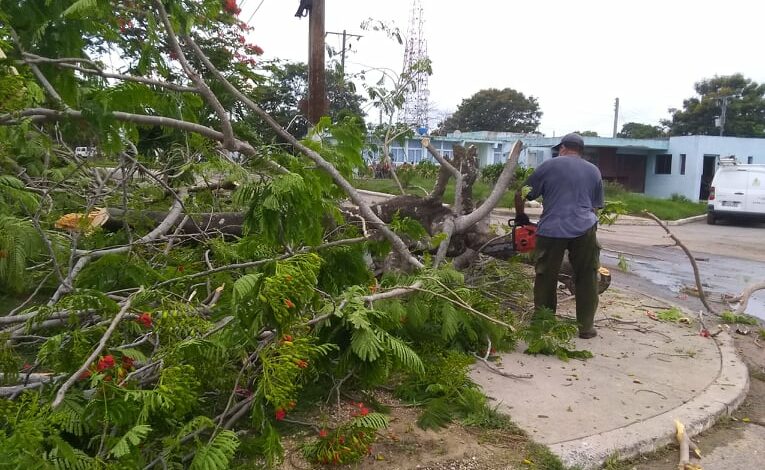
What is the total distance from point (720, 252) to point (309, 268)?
44.5ft

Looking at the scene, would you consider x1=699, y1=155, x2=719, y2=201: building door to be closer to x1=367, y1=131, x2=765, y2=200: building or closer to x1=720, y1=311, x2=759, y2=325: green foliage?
x1=367, y1=131, x2=765, y2=200: building

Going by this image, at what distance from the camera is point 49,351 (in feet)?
8.27

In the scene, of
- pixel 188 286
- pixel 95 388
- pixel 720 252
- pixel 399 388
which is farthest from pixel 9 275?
pixel 720 252

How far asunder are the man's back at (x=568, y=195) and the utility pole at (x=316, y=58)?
6.10 metres

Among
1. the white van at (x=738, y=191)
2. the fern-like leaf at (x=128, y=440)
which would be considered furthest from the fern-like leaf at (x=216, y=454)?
the white van at (x=738, y=191)

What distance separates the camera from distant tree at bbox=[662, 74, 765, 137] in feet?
150

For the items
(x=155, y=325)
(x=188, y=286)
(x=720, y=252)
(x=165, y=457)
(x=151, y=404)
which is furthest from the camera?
(x=720, y=252)

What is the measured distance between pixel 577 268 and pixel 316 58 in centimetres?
699

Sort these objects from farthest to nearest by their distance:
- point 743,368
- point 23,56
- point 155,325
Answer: point 743,368
point 23,56
point 155,325

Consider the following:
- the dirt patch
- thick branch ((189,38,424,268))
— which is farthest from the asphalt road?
the dirt patch

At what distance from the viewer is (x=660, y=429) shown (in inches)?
145

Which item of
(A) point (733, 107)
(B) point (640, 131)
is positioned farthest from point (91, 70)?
(B) point (640, 131)

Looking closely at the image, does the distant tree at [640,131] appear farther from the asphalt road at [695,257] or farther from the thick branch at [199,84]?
the thick branch at [199,84]

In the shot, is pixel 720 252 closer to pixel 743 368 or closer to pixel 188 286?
pixel 743 368
